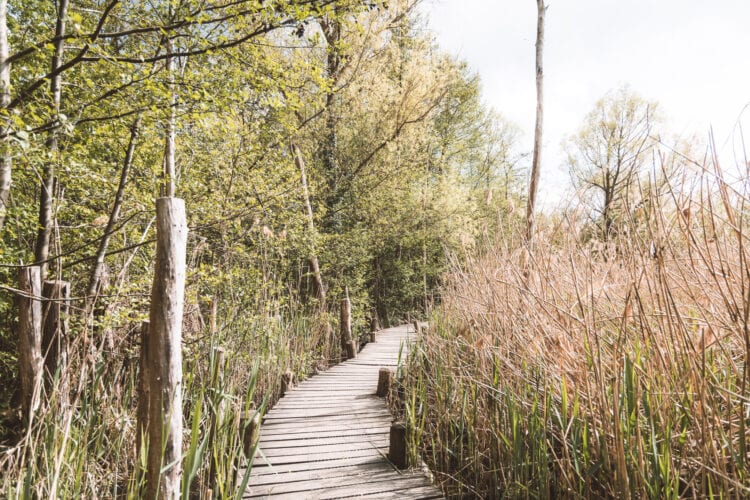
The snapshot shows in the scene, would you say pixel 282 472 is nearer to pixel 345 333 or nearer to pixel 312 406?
pixel 312 406

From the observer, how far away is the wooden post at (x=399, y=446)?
2768mm

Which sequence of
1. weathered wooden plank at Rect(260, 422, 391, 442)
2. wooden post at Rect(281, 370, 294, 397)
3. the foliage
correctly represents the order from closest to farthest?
the foliage, weathered wooden plank at Rect(260, 422, 391, 442), wooden post at Rect(281, 370, 294, 397)

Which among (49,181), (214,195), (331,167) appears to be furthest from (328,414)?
(331,167)

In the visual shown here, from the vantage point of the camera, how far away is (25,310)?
2.79 meters

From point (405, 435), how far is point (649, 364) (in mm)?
1791

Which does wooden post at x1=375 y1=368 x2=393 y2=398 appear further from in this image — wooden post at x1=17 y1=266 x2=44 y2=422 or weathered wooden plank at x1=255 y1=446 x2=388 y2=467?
wooden post at x1=17 y1=266 x2=44 y2=422

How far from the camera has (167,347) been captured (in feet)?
5.97

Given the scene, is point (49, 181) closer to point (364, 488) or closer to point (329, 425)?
point (329, 425)

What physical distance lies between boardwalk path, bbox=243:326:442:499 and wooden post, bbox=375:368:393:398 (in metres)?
0.11

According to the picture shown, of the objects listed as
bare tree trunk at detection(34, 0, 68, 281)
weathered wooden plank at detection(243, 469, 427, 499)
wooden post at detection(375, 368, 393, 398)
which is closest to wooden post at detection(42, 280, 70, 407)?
bare tree trunk at detection(34, 0, 68, 281)

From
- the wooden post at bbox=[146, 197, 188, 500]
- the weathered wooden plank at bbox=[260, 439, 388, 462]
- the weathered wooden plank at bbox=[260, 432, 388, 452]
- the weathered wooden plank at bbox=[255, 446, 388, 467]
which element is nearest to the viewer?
the wooden post at bbox=[146, 197, 188, 500]

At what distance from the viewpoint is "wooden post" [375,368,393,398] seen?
14.1 feet

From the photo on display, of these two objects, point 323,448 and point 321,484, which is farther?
point 323,448

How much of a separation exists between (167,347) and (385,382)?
2979mm
